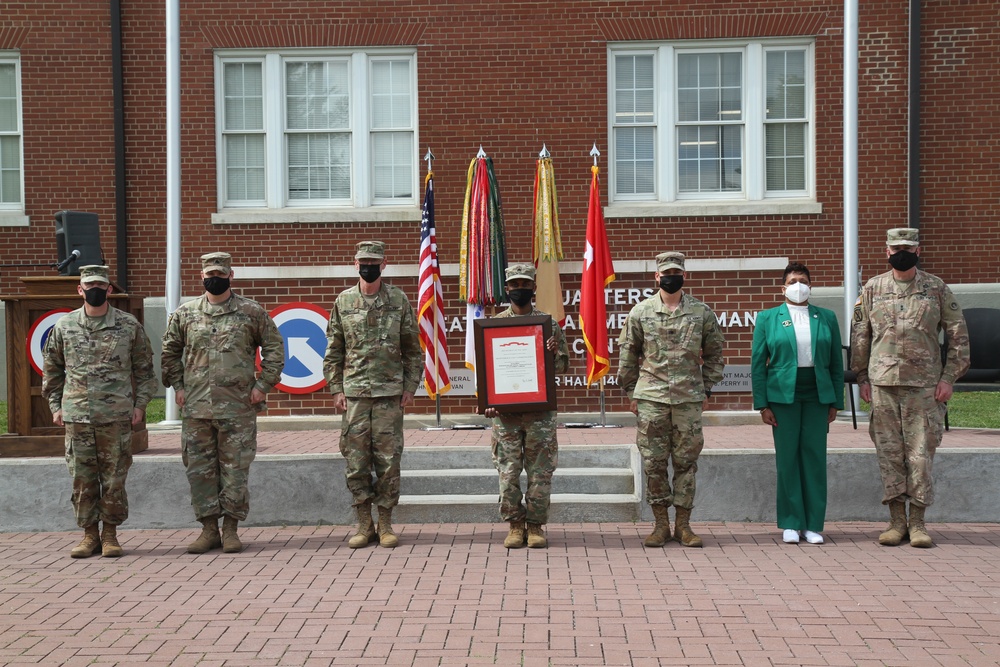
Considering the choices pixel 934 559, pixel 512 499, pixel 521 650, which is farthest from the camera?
pixel 512 499

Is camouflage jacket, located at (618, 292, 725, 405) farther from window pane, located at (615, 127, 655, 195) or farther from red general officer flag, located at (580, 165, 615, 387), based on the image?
window pane, located at (615, 127, 655, 195)

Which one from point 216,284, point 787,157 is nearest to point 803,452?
point 216,284

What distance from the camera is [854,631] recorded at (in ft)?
19.7

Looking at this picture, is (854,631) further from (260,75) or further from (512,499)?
(260,75)

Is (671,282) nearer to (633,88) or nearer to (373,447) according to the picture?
(373,447)

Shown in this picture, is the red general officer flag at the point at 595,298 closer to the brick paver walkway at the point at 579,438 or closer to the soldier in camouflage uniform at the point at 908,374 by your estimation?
the brick paver walkway at the point at 579,438

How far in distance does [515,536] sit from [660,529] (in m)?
1.05

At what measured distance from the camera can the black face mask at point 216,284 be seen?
8.45m

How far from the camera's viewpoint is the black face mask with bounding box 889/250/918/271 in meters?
8.30

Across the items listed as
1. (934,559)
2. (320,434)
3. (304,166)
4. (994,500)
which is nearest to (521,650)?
(934,559)

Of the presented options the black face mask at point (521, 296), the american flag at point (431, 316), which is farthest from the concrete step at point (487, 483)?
the american flag at point (431, 316)

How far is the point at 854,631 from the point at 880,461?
8.71 ft

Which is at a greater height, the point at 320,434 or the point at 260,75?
the point at 260,75

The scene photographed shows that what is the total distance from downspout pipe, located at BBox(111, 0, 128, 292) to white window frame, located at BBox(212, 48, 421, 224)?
3.90 feet
